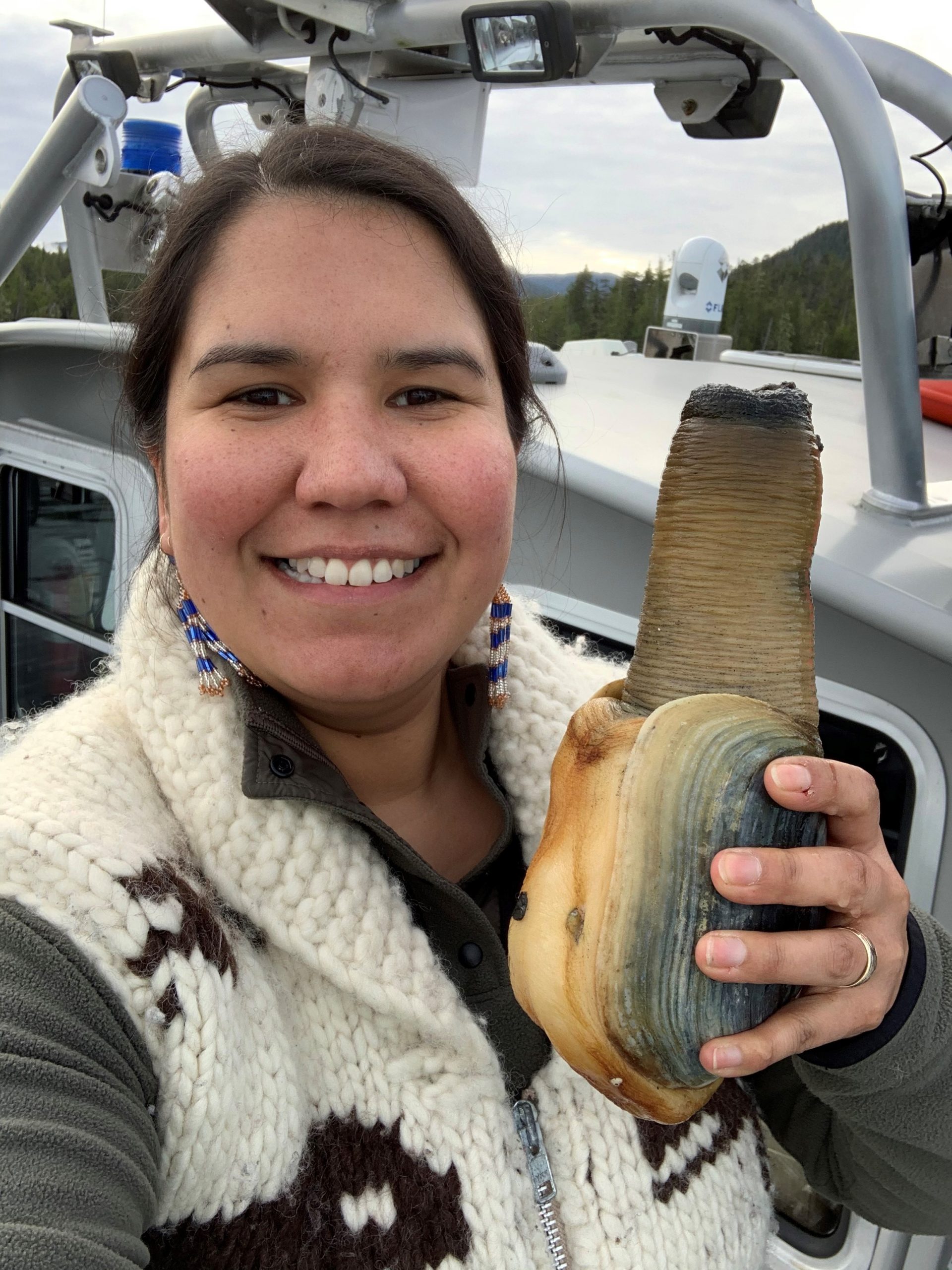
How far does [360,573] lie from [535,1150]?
763mm

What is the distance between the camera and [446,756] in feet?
5.08

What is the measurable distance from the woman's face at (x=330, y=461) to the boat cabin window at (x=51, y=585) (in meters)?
2.45

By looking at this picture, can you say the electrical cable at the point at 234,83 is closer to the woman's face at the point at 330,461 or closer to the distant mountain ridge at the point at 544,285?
the distant mountain ridge at the point at 544,285

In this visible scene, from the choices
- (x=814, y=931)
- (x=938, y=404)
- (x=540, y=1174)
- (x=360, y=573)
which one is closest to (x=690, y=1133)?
(x=540, y=1174)

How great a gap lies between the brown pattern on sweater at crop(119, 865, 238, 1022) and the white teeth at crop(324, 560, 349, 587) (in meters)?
0.37

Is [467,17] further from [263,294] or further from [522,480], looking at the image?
[263,294]

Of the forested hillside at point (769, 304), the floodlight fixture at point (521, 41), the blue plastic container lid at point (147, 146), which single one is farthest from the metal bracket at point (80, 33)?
the forested hillside at point (769, 304)

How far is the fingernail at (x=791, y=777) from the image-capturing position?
864mm

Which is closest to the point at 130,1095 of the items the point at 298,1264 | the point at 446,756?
the point at 298,1264

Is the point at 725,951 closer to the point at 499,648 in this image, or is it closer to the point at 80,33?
the point at 499,648

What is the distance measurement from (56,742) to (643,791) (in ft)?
2.36

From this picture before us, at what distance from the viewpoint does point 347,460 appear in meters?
1.08

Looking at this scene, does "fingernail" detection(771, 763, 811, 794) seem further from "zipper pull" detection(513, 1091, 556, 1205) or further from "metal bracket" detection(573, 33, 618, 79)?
"metal bracket" detection(573, 33, 618, 79)

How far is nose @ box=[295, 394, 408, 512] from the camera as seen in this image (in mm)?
1077
